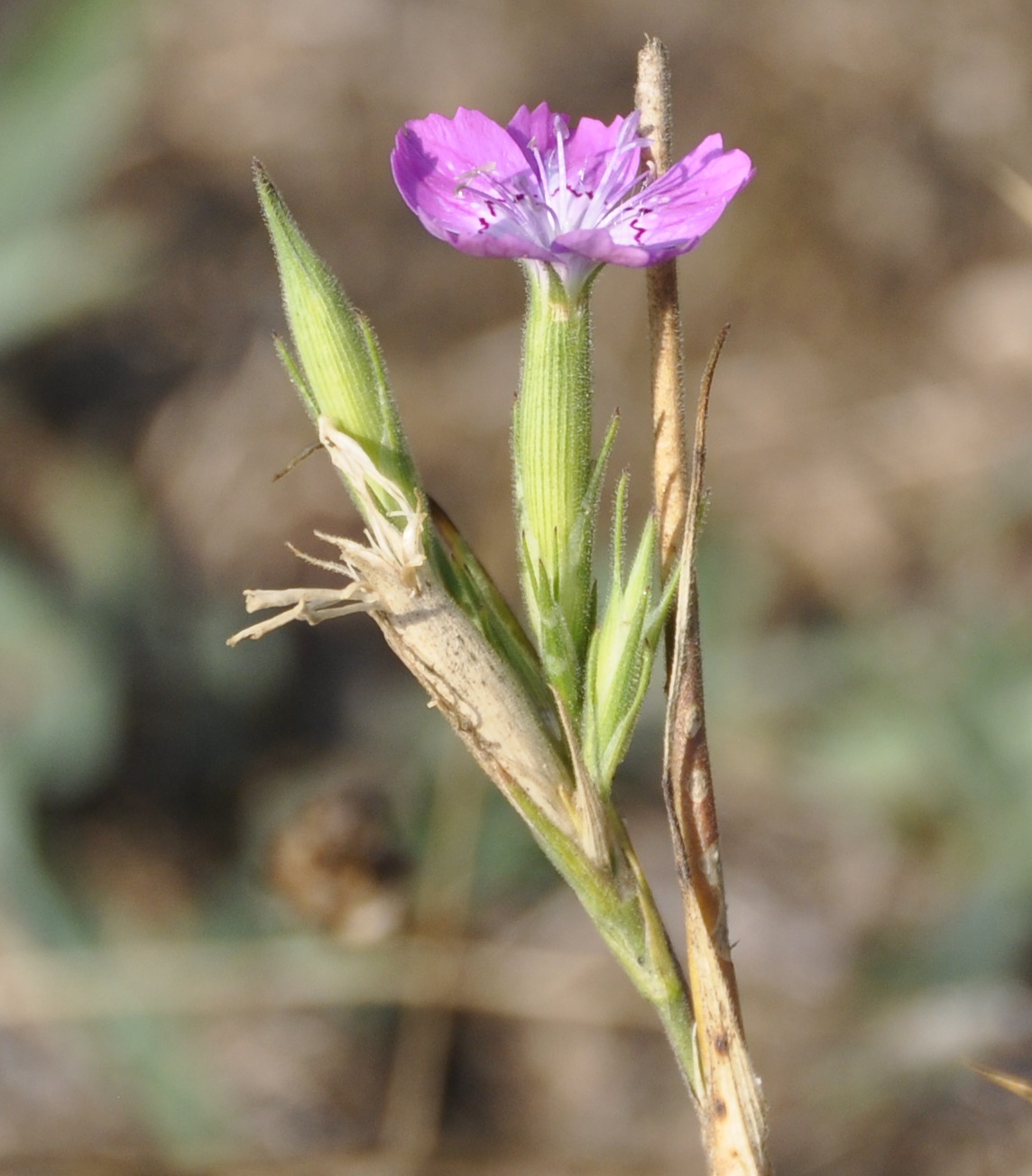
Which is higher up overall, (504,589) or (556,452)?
(556,452)

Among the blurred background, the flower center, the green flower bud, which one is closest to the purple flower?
the flower center

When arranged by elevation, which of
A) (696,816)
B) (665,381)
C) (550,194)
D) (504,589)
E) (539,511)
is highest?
(550,194)

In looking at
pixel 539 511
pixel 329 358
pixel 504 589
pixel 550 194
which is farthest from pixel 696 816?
pixel 504 589

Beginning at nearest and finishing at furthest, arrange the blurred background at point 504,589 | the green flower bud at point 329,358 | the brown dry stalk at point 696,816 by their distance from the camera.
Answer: the brown dry stalk at point 696,816, the green flower bud at point 329,358, the blurred background at point 504,589

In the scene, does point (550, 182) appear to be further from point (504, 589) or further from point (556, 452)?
point (504, 589)

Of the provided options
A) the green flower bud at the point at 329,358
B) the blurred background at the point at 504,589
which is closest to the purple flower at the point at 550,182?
the green flower bud at the point at 329,358

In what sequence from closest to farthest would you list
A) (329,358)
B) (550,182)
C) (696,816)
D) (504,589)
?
(696,816), (329,358), (550,182), (504,589)

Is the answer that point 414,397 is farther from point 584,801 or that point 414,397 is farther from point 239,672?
point 584,801

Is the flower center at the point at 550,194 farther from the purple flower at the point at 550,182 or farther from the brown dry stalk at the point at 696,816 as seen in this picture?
the brown dry stalk at the point at 696,816
